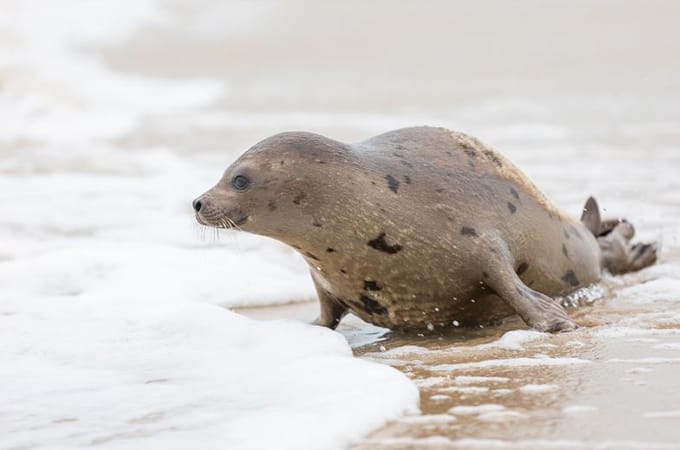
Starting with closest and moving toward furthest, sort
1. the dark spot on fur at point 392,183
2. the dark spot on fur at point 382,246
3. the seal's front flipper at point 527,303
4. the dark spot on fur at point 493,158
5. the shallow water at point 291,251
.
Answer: the shallow water at point 291,251
the seal's front flipper at point 527,303
the dark spot on fur at point 382,246
the dark spot on fur at point 392,183
the dark spot on fur at point 493,158

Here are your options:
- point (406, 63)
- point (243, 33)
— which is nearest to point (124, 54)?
point (243, 33)

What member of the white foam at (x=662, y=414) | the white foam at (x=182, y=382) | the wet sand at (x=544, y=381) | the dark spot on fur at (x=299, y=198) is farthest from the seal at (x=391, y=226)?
the white foam at (x=662, y=414)

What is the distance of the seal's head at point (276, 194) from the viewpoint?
16.2 ft

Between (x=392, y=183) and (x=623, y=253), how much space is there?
1791mm

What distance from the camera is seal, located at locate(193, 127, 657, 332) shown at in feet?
16.2

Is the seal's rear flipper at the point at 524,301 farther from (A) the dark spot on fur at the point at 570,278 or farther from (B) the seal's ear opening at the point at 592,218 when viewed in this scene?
(B) the seal's ear opening at the point at 592,218

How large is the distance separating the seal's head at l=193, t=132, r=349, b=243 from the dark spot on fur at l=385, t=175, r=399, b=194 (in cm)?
20

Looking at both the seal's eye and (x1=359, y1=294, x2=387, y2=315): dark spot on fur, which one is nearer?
the seal's eye

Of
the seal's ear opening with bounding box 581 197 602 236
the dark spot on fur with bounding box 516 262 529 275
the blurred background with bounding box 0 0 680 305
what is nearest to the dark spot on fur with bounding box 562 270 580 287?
the dark spot on fur with bounding box 516 262 529 275

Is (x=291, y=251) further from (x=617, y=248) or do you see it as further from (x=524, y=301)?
(x=524, y=301)

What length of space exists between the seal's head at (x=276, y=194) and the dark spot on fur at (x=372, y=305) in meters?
0.39

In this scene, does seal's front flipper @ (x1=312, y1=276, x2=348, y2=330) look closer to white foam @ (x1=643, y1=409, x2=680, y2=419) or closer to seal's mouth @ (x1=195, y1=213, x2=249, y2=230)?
seal's mouth @ (x1=195, y1=213, x2=249, y2=230)

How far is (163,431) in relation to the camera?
3.51 metres

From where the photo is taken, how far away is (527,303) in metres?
4.93
